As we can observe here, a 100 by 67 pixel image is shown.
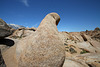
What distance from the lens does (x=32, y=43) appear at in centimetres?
173

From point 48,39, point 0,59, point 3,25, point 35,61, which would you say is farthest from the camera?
point 3,25

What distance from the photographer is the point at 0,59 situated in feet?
3.53

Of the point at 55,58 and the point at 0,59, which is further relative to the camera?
the point at 55,58

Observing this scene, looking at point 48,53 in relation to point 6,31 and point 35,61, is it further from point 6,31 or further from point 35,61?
point 6,31

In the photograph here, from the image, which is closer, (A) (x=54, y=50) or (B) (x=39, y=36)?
(A) (x=54, y=50)

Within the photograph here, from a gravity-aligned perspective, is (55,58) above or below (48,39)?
below

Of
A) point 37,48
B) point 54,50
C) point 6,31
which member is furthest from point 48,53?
point 6,31

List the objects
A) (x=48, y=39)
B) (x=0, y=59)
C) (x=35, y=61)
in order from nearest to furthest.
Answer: (x=0, y=59)
(x=35, y=61)
(x=48, y=39)

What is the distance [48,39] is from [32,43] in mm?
491

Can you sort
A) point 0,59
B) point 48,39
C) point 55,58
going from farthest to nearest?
point 48,39 < point 55,58 < point 0,59

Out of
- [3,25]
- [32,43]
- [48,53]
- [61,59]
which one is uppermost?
[3,25]

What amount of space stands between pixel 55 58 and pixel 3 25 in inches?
156

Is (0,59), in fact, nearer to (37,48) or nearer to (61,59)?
(37,48)

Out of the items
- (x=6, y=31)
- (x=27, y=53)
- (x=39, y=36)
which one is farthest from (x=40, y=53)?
(x=6, y=31)
